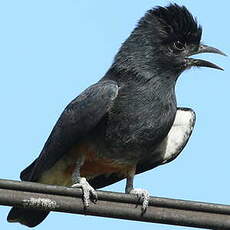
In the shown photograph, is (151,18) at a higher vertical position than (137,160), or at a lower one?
higher

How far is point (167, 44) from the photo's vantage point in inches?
307

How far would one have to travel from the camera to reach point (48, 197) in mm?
4523

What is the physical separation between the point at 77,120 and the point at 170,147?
1.28 m

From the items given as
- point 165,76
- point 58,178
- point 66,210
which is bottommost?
point 66,210

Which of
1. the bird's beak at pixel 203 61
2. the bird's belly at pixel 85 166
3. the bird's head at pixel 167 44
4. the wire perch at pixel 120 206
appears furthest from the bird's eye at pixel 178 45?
the wire perch at pixel 120 206

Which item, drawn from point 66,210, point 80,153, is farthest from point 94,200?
point 80,153

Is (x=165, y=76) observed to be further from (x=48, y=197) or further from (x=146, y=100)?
(x=48, y=197)

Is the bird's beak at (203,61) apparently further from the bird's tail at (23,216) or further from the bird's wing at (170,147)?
the bird's tail at (23,216)

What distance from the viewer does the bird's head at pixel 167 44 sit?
767cm

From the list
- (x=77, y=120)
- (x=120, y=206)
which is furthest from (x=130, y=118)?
(x=120, y=206)

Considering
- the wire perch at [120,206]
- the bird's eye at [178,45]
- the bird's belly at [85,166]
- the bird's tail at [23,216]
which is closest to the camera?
the wire perch at [120,206]

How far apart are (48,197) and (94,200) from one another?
0.41 m

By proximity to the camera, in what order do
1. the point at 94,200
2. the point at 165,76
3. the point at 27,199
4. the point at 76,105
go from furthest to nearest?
the point at 165,76, the point at 76,105, the point at 94,200, the point at 27,199

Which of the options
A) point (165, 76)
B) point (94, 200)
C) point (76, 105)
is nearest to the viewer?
point (94, 200)
